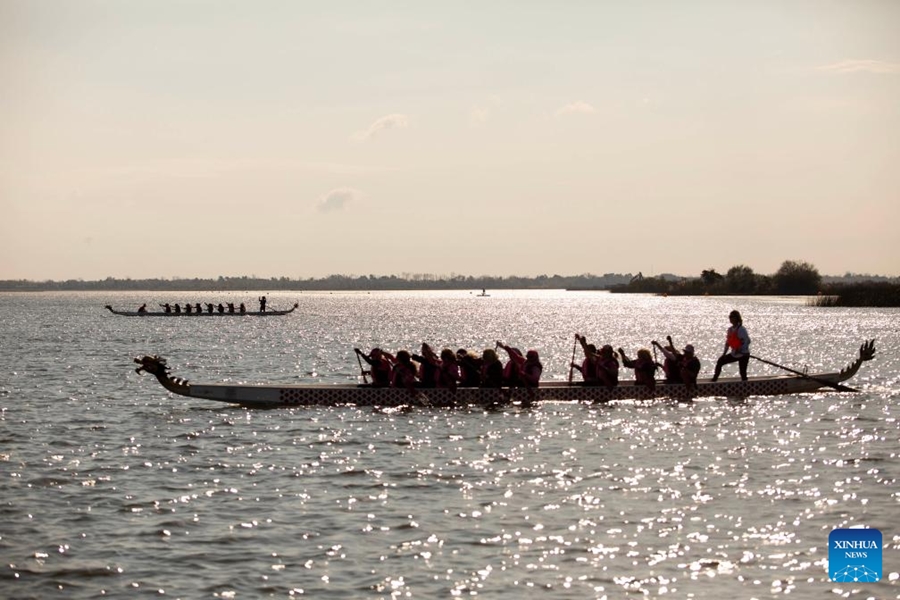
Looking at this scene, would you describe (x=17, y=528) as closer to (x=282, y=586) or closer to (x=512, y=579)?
(x=282, y=586)

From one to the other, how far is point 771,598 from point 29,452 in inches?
653

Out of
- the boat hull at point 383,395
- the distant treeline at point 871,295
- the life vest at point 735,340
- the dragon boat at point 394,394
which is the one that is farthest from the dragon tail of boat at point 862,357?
the distant treeline at point 871,295

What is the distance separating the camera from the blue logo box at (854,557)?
42.9 feet

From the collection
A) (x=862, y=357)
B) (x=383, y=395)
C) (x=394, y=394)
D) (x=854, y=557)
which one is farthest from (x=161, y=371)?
(x=862, y=357)

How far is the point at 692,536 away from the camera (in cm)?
1499

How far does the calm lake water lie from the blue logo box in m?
0.17

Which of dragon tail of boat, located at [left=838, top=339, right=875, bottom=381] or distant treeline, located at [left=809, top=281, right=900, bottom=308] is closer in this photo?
dragon tail of boat, located at [left=838, top=339, right=875, bottom=381]

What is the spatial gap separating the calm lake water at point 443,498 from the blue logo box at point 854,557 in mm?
168

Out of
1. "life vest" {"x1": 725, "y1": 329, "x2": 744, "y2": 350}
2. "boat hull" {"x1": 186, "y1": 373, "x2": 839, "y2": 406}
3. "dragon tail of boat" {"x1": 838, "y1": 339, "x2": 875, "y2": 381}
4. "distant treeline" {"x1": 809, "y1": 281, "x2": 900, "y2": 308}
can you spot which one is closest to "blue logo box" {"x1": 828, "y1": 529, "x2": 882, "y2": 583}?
"boat hull" {"x1": 186, "y1": 373, "x2": 839, "y2": 406}

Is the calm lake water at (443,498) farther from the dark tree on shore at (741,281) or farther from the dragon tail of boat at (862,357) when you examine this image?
the dark tree on shore at (741,281)

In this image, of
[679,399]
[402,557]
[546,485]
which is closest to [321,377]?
[679,399]

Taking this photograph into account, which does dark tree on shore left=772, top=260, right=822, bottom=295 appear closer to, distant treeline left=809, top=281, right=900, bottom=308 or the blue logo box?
distant treeline left=809, top=281, right=900, bottom=308

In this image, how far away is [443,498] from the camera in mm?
17828

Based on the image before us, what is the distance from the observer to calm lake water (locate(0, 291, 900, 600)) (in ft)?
43.6
